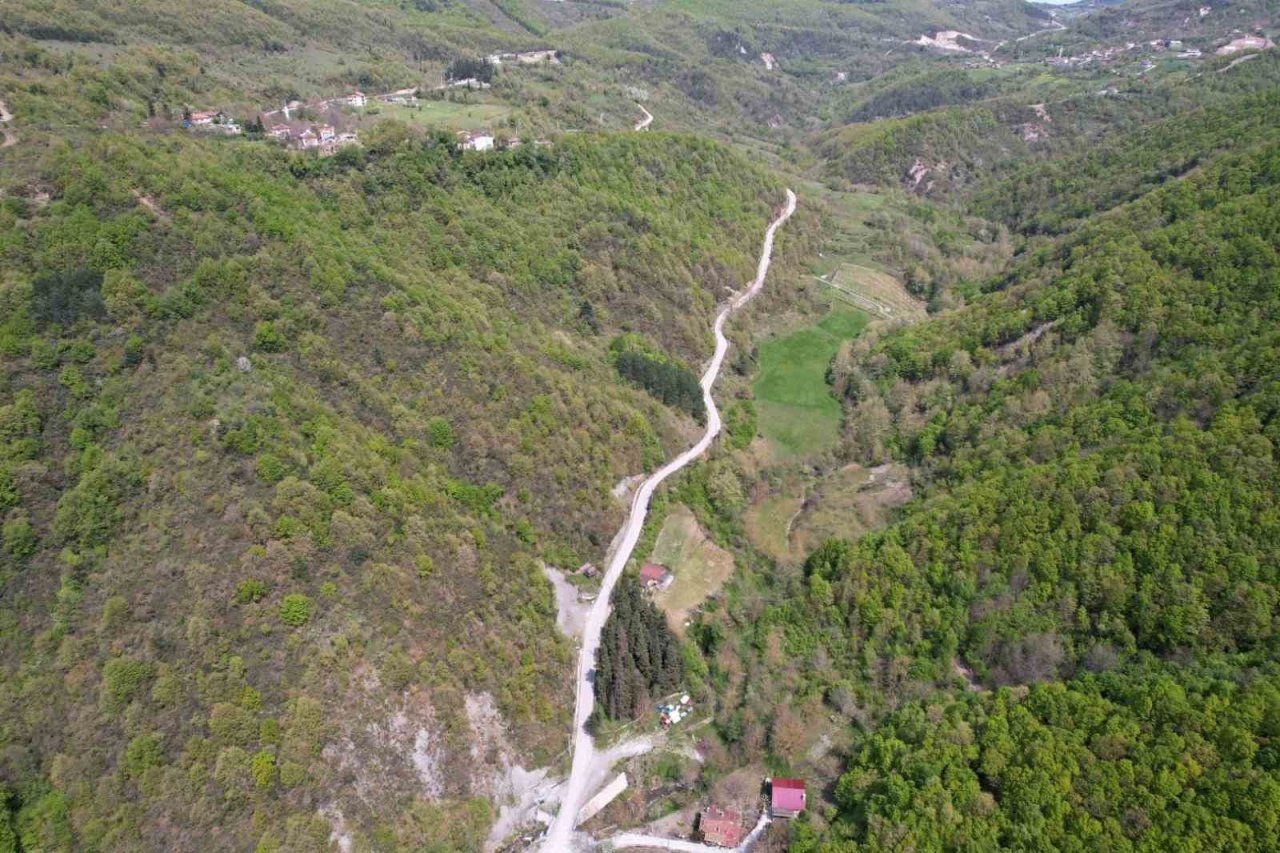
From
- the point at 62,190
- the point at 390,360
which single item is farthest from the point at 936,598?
the point at 62,190

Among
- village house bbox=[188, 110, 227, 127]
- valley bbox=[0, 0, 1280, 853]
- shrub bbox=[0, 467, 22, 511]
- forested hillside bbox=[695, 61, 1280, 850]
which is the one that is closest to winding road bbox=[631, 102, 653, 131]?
valley bbox=[0, 0, 1280, 853]

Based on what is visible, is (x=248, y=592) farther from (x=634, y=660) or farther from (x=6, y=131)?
(x=6, y=131)

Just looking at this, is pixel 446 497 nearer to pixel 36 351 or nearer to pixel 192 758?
pixel 192 758

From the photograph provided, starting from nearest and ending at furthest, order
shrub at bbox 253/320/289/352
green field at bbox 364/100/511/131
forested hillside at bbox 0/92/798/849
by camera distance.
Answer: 1. forested hillside at bbox 0/92/798/849
2. shrub at bbox 253/320/289/352
3. green field at bbox 364/100/511/131

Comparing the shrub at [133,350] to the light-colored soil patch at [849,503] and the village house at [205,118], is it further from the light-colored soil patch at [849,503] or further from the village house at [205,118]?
the light-colored soil patch at [849,503]

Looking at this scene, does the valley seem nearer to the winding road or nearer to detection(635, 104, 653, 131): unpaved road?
the winding road

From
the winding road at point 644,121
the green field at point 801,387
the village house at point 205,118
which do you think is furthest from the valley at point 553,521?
the winding road at point 644,121
